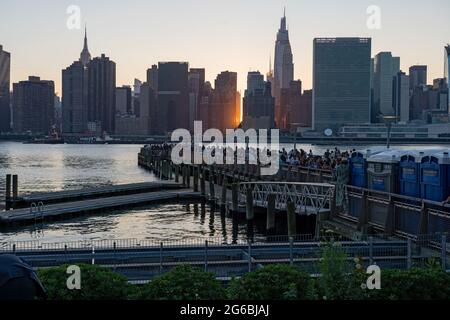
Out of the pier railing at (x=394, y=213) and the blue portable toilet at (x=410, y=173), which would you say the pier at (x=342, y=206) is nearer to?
the pier railing at (x=394, y=213)

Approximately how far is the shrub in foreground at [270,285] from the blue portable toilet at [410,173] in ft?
40.9

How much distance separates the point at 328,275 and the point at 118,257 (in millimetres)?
8024

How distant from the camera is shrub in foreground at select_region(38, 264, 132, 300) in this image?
9805 millimetres

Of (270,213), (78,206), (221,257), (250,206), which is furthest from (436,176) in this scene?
(78,206)

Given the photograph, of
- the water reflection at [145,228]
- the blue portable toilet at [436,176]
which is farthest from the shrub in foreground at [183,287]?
the water reflection at [145,228]

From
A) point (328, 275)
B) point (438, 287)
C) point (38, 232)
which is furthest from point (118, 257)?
point (38, 232)

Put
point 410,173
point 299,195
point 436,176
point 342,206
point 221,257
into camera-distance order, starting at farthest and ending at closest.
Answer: point 299,195 < point 342,206 < point 410,173 < point 436,176 < point 221,257

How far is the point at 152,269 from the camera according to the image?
15.5 metres

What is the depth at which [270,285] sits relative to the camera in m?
10.1

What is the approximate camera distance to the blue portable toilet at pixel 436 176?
66.5ft

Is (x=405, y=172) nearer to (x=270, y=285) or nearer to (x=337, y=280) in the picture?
(x=337, y=280)

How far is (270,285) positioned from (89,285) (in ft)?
9.47

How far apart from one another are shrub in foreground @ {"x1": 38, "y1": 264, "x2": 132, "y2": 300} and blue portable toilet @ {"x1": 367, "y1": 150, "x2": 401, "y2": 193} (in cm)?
1485
